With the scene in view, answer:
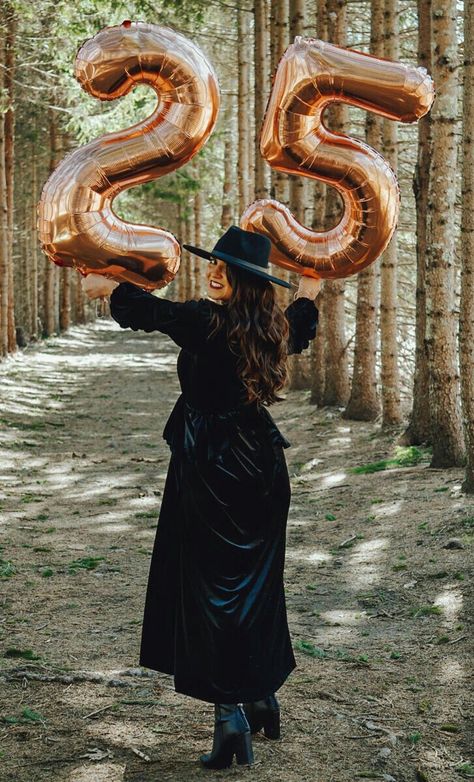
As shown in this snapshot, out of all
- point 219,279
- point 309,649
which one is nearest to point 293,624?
point 309,649

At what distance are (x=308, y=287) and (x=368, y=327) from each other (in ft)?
26.7

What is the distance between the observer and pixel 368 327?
42.3 feet

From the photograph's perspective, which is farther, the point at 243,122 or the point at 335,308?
the point at 243,122

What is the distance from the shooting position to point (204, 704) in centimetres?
500

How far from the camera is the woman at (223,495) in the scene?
13.6 feet

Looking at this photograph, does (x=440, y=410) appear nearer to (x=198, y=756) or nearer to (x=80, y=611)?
(x=80, y=611)

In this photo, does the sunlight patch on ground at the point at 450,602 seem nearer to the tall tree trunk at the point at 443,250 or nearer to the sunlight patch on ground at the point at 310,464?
the tall tree trunk at the point at 443,250

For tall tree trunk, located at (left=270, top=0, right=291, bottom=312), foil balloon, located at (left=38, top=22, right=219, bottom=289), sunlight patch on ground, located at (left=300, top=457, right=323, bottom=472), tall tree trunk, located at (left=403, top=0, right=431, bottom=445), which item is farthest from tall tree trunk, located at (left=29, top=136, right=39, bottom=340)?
foil balloon, located at (left=38, top=22, right=219, bottom=289)

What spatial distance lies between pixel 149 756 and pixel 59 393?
582 inches

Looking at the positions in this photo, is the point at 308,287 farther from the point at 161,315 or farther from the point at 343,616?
the point at 343,616

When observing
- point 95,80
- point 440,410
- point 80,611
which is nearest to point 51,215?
point 95,80

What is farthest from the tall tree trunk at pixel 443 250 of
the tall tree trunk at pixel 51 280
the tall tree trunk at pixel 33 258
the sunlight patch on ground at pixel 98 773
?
the tall tree trunk at pixel 33 258

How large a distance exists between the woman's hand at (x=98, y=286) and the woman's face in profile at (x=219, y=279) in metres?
0.42

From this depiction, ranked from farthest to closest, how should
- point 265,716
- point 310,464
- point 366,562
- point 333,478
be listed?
1. point 310,464
2. point 333,478
3. point 366,562
4. point 265,716
